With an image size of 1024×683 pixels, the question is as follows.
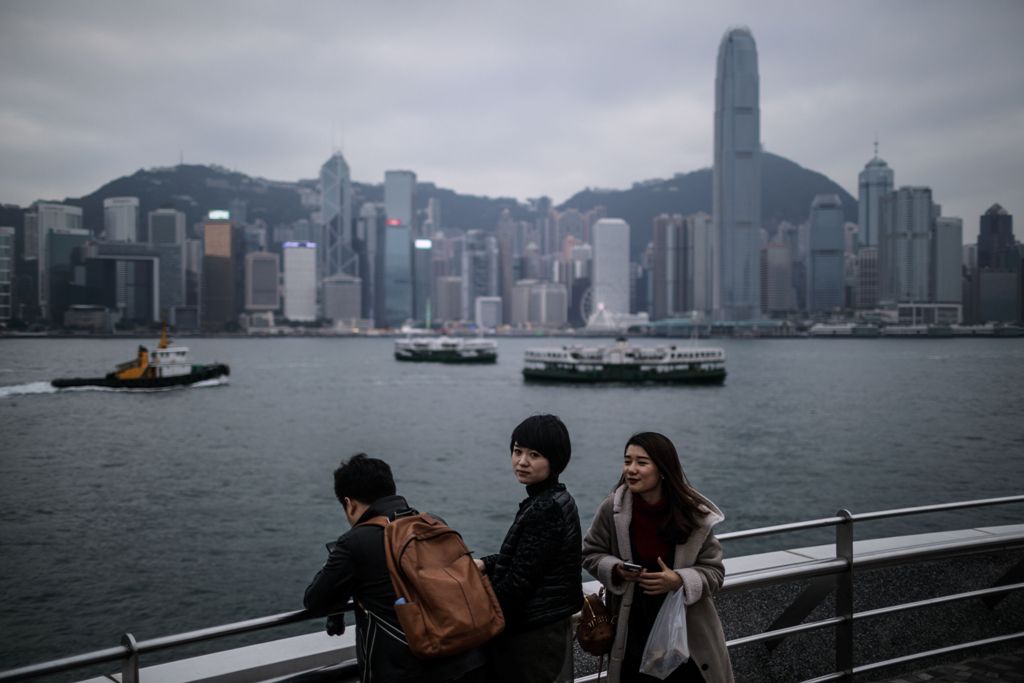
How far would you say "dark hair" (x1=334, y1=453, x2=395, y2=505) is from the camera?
2.46m

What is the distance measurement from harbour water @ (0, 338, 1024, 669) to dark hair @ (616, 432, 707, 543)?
32.3 feet

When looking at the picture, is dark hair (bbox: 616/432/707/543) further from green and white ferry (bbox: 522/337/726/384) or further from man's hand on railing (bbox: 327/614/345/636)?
green and white ferry (bbox: 522/337/726/384)

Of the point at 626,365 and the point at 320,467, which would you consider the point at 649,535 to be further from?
the point at 626,365

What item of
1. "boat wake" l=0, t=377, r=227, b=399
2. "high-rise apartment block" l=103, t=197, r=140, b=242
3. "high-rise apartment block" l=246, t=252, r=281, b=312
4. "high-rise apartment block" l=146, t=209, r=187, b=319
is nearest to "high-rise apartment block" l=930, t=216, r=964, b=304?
"boat wake" l=0, t=377, r=227, b=399

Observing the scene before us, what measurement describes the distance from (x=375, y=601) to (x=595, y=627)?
723mm

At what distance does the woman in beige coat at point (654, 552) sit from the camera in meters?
2.50

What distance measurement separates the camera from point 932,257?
57.7 feet

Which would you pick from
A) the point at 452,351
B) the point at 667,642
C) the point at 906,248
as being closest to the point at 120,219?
the point at 452,351

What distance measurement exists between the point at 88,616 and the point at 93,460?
17.2 metres

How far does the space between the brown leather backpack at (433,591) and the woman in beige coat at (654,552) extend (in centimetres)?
47

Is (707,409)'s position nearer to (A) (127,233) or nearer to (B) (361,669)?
(B) (361,669)

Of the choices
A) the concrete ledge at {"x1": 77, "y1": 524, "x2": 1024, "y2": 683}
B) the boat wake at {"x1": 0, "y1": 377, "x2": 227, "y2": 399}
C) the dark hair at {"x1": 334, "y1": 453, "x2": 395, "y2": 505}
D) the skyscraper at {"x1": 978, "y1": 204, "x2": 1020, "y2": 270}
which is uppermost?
the skyscraper at {"x1": 978, "y1": 204, "x2": 1020, "y2": 270}

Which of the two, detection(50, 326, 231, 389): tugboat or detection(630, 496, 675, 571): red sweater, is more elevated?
detection(630, 496, 675, 571): red sweater

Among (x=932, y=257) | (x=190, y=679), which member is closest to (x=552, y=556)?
(x=190, y=679)
